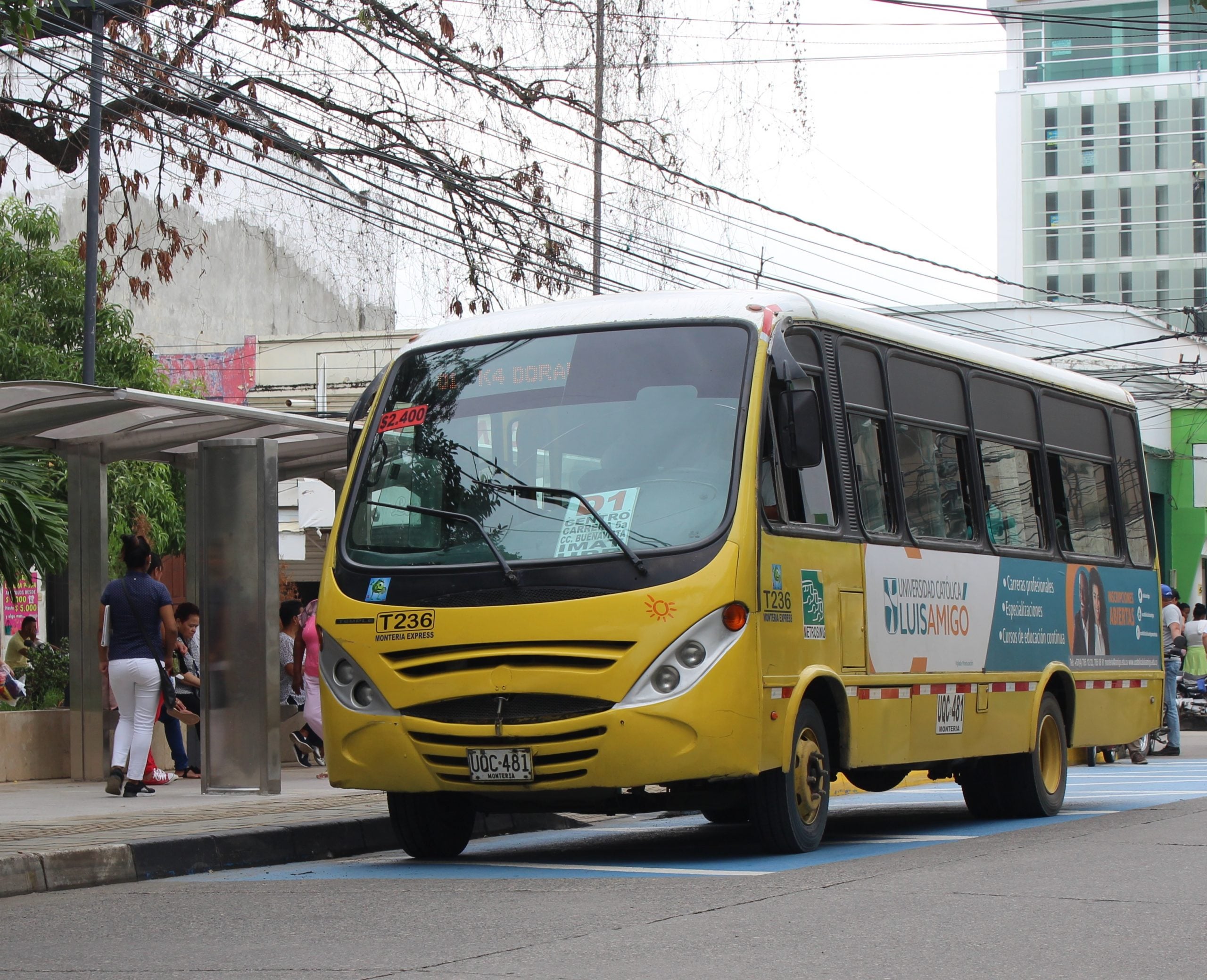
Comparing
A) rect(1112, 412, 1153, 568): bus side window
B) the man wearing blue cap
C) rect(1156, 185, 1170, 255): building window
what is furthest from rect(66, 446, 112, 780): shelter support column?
rect(1156, 185, 1170, 255): building window

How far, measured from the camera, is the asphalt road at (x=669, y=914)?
590cm

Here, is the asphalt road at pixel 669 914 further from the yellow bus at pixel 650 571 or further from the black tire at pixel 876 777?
the yellow bus at pixel 650 571

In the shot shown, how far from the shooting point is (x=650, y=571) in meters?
8.51

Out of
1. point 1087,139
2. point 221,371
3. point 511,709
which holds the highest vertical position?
point 1087,139

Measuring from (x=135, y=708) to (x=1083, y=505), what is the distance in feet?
23.5

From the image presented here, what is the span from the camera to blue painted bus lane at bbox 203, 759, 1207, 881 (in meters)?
8.85

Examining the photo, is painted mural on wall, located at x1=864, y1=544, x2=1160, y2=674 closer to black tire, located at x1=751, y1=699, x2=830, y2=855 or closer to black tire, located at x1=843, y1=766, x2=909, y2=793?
black tire, located at x1=843, y1=766, x2=909, y2=793

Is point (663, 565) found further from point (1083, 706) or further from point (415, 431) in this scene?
point (1083, 706)

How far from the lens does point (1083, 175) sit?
102 meters

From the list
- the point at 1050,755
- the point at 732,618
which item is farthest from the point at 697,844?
the point at 1050,755

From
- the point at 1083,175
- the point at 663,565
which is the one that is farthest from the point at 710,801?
the point at 1083,175

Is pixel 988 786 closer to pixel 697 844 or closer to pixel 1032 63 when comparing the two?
pixel 697 844

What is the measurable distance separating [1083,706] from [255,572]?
610cm

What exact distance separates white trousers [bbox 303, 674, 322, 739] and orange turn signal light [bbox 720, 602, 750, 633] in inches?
305
